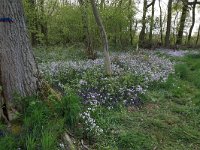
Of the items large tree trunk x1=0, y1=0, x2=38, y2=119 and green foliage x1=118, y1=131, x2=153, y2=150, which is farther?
green foliage x1=118, y1=131, x2=153, y2=150

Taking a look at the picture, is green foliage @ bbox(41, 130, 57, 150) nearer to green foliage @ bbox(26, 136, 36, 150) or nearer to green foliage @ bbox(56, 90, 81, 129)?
green foliage @ bbox(26, 136, 36, 150)

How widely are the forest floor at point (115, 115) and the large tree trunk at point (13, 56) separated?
402 millimetres

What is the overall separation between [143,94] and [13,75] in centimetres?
369

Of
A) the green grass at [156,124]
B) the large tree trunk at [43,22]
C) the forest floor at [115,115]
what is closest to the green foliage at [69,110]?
the forest floor at [115,115]

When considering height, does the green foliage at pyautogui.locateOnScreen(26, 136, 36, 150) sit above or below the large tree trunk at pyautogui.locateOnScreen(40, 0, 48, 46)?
below

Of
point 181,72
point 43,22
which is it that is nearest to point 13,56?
point 181,72

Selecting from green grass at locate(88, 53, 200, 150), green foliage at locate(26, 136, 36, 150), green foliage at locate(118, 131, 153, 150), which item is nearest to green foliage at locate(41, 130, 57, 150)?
green foliage at locate(26, 136, 36, 150)

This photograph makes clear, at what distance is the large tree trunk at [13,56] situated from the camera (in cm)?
453

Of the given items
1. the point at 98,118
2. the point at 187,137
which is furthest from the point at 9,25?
the point at 187,137

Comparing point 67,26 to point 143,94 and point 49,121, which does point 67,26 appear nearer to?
point 143,94

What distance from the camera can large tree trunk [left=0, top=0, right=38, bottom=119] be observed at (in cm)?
453

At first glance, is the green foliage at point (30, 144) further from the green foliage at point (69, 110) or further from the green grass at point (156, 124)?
the green grass at point (156, 124)

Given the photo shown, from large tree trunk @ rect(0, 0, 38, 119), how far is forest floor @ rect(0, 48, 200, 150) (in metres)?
0.40

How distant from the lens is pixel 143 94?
23.3 feet
